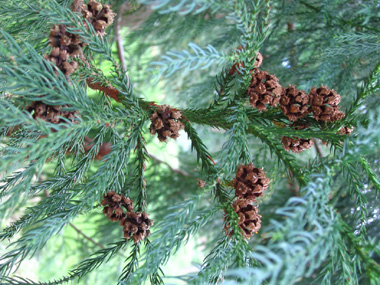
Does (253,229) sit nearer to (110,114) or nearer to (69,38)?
(110,114)

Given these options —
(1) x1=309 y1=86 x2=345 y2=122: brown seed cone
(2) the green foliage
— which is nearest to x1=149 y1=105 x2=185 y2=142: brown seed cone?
(2) the green foliage

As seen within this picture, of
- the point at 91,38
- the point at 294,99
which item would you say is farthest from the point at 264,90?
the point at 91,38

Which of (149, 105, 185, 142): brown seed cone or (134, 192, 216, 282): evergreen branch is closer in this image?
(134, 192, 216, 282): evergreen branch

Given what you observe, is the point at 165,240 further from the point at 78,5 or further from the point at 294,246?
the point at 78,5

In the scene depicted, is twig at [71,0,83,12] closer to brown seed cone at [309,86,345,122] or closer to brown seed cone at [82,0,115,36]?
brown seed cone at [82,0,115,36]

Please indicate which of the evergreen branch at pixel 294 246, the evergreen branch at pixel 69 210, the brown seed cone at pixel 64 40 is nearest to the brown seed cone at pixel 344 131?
the evergreen branch at pixel 294 246

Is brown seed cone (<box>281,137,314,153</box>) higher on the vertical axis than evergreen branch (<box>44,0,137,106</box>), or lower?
lower

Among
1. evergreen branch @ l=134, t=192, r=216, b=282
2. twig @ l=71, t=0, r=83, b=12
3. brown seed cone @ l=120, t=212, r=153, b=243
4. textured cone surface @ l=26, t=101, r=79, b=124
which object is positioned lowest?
brown seed cone @ l=120, t=212, r=153, b=243
